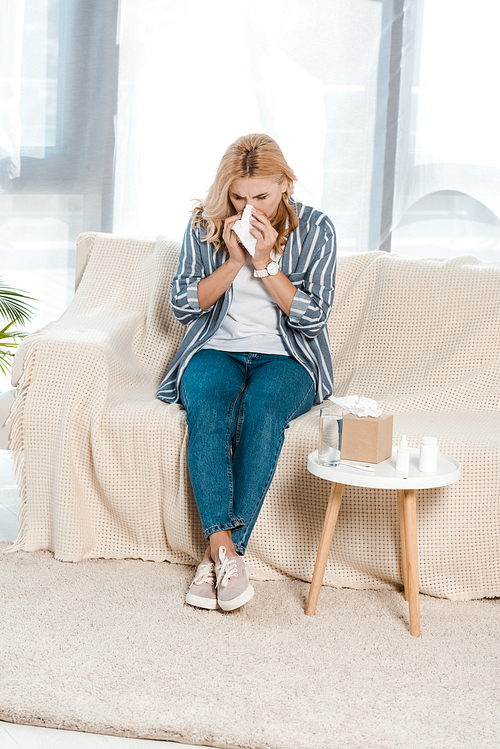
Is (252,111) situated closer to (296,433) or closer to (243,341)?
(243,341)

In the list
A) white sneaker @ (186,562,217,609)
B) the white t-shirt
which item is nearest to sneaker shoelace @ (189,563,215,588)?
white sneaker @ (186,562,217,609)

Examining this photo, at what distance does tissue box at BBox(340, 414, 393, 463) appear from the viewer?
1485mm

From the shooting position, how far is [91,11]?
2.86 m

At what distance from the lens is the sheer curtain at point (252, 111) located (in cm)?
284

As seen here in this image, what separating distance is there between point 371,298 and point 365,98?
1098mm

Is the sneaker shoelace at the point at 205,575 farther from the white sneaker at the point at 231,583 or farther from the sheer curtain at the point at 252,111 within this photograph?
the sheer curtain at the point at 252,111

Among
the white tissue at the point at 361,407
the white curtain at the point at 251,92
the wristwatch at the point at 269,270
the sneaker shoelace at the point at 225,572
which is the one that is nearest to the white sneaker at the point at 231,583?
the sneaker shoelace at the point at 225,572

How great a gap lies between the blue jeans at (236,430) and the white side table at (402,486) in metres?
0.14

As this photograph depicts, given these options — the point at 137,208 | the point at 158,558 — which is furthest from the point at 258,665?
the point at 137,208

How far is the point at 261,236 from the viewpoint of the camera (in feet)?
5.94

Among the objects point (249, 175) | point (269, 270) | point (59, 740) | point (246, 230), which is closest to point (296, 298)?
point (269, 270)

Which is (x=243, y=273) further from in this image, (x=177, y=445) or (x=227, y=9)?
(x=227, y=9)

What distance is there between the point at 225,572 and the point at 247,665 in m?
0.22

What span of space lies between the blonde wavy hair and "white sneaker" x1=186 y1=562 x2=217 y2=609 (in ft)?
2.73
